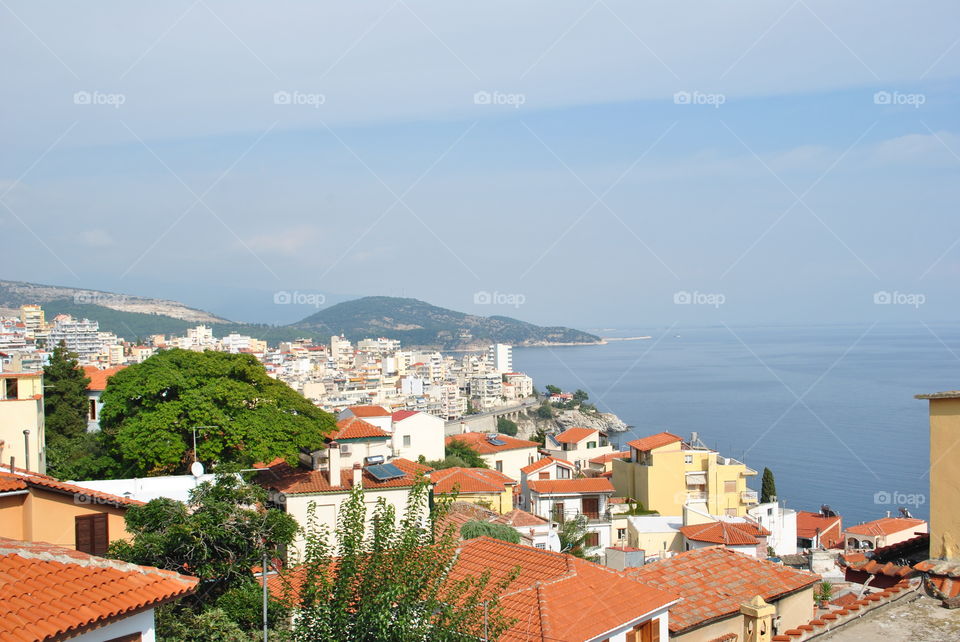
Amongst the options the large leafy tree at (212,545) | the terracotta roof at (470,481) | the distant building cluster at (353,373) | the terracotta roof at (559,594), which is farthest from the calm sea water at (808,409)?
the terracotta roof at (470,481)

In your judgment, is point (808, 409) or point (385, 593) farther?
point (808, 409)

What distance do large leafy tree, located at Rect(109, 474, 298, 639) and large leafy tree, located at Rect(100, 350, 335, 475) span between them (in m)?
6.83

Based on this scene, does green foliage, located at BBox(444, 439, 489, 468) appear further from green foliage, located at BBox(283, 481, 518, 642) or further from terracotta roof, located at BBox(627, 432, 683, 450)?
green foliage, located at BBox(283, 481, 518, 642)

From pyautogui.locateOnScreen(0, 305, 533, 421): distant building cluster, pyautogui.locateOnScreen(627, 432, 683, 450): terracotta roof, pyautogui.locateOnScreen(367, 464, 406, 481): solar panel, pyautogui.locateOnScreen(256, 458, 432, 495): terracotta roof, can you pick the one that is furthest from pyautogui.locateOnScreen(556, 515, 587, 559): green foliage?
pyautogui.locateOnScreen(0, 305, 533, 421): distant building cluster

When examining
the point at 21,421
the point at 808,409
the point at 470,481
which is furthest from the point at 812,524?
the point at 808,409

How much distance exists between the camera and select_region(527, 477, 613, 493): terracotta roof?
21141 mm

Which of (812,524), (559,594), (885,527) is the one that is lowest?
(812,524)

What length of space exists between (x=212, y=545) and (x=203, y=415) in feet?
28.7

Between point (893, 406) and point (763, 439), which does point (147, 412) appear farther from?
point (893, 406)

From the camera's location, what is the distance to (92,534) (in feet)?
25.5

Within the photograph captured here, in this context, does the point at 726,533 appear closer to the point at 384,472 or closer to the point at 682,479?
the point at 682,479

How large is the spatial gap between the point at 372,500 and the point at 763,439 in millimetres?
49673

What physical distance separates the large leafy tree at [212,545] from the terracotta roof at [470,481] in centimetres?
1447

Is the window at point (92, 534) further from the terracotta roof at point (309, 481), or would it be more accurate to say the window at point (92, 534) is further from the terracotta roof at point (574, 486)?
the terracotta roof at point (574, 486)
